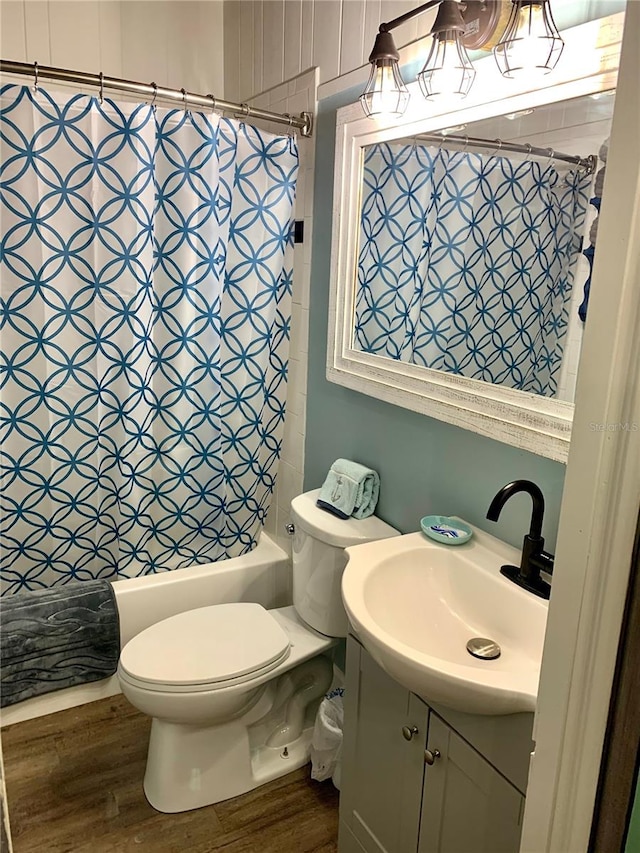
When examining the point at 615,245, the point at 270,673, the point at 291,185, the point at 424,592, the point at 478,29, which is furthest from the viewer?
the point at 291,185

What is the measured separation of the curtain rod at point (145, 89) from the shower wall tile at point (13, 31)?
41 centimetres

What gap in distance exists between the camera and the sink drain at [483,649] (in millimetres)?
1283

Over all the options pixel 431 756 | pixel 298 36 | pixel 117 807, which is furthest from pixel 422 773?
pixel 298 36

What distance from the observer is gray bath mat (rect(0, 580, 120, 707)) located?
196 centimetres

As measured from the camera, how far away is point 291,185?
80.1 inches

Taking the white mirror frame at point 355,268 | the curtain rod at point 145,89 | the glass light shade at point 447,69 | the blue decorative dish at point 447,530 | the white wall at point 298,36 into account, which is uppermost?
the white wall at point 298,36

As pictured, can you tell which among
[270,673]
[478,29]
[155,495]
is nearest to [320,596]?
[270,673]

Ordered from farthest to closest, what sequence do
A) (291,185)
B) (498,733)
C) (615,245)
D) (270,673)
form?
(291,185)
(270,673)
(498,733)
(615,245)

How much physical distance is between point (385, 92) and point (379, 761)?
1.57 meters

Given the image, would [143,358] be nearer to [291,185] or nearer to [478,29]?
[291,185]

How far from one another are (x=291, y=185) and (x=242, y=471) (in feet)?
3.19

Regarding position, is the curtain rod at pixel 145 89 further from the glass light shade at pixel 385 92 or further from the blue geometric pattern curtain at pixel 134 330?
the glass light shade at pixel 385 92

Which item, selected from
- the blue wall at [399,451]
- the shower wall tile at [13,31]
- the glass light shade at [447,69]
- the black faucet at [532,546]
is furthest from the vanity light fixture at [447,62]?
the shower wall tile at [13,31]

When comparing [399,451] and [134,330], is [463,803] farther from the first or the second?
[134,330]
